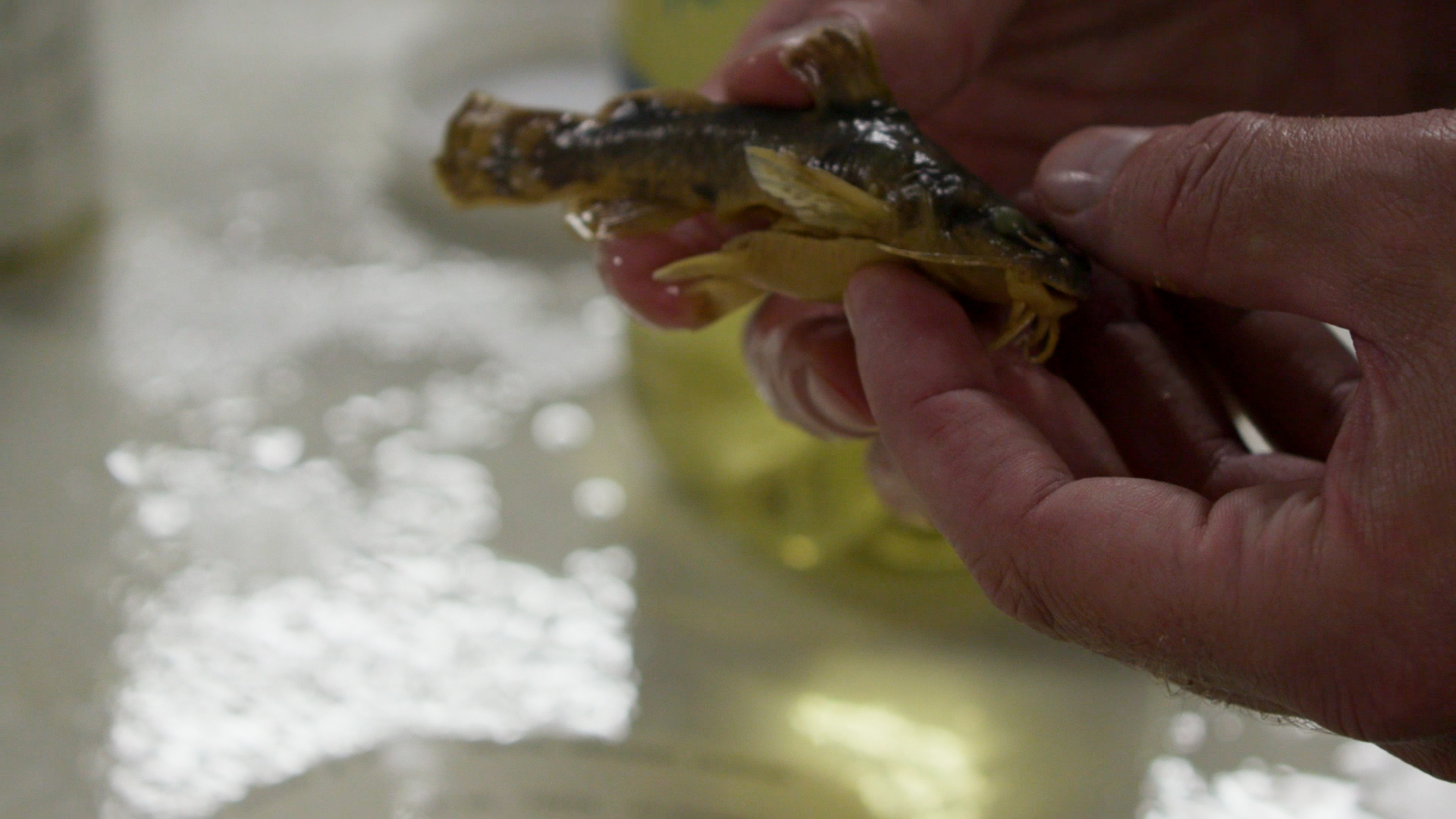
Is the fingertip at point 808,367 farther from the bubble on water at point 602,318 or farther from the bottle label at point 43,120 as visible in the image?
the bottle label at point 43,120

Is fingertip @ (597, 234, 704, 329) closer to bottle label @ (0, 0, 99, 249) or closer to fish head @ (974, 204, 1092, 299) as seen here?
fish head @ (974, 204, 1092, 299)

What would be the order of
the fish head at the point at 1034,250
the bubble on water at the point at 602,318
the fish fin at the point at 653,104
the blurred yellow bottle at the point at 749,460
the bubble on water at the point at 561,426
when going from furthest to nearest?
the bubble on water at the point at 602,318 → the bubble on water at the point at 561,426 → the blurred yellow bottle at the point at 749,460 → the fish fin at the point at 653,104 → the fish head at the point at 1034,250

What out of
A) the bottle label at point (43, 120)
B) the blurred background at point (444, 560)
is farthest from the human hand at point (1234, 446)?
the bottle label at point (43, 120)

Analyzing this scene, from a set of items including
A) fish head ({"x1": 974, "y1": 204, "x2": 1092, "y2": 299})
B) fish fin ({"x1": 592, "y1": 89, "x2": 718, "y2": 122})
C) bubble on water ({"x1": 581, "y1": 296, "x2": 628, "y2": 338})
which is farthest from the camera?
bubble on water ({"x1": 581, "y1": 296, "x2": 628, "y2": 338})

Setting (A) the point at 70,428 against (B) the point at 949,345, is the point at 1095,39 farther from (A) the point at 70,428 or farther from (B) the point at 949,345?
(A) the point at 70,428

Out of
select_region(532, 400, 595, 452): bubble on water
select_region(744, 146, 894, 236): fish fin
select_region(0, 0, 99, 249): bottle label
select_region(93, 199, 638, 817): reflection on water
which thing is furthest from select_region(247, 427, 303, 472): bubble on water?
select_region(744, 146, 894, 236): fish fin

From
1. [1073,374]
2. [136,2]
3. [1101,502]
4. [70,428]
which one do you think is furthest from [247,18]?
[1101,502]
